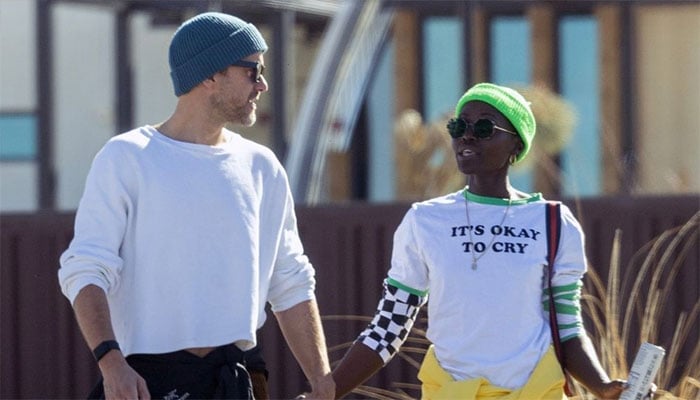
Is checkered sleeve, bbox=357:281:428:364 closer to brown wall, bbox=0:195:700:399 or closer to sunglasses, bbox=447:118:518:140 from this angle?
sunglasses, bbox=447:118:518:140

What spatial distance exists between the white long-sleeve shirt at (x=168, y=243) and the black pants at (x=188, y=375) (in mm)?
29

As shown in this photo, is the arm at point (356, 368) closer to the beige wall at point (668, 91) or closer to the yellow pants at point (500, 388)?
the yellow pants at point (500, 388)

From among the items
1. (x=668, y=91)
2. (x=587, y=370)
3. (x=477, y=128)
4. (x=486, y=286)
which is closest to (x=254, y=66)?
(x=477, y=128)

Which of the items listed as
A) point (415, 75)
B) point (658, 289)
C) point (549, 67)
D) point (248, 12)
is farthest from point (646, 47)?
point (658, 289)

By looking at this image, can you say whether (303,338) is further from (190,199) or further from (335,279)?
(335,279)

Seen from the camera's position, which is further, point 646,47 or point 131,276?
point 646,47

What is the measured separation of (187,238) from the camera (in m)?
4.02

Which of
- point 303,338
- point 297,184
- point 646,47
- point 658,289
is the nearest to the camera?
point 303,338

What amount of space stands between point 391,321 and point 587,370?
55 cm

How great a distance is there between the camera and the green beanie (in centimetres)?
420

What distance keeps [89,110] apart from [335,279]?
679 centimetres

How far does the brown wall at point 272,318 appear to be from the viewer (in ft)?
25.6

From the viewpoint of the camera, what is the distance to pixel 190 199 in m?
4.02

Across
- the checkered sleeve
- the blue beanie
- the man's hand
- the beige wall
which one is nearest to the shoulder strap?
the checkered sleeve
